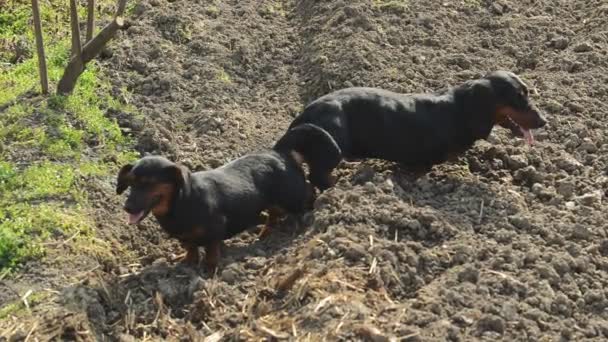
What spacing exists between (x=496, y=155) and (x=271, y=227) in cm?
217

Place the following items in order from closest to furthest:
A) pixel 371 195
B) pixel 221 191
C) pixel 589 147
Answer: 1. pixel 221 191
2. pixel 371 195
3. pixel 589 147

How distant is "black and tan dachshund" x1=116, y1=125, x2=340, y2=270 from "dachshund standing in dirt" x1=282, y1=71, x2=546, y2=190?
1.26 feet

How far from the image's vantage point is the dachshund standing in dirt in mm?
8445

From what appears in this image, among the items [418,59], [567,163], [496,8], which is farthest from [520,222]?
[496,8]

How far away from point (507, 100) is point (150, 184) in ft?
11.0

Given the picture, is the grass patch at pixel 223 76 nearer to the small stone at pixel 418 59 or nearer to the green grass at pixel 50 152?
the green grass at pixel 50 152

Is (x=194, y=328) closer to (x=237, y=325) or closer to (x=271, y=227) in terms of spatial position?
(x=237, y=325)

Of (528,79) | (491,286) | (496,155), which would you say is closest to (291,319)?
(491,286)

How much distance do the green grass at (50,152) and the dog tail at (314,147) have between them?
1496 mm

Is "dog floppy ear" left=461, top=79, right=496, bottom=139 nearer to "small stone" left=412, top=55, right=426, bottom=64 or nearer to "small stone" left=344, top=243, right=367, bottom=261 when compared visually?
"small stone" left=412, top=55, right=426, bottom=64

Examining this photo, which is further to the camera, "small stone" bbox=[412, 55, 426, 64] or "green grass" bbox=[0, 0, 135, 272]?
"small stone" bbox=[412, 55, 426, 64]

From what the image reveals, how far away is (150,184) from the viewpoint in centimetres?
688

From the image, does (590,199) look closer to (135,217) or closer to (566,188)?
(566,188)

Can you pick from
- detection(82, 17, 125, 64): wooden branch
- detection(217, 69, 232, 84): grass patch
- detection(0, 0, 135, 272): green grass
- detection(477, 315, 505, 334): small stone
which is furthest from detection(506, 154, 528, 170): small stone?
detection(82, 17, 125, 64): wooden branch
